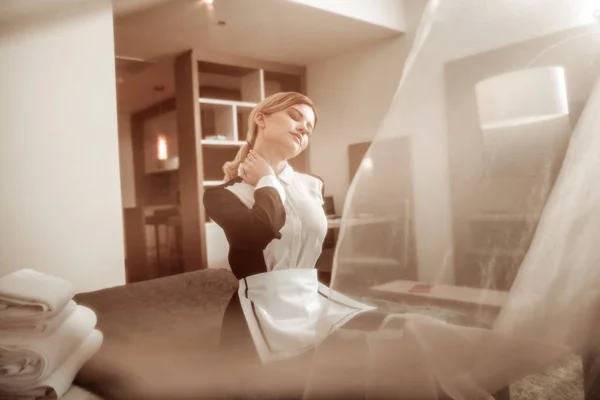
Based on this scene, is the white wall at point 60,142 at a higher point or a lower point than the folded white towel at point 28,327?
higher

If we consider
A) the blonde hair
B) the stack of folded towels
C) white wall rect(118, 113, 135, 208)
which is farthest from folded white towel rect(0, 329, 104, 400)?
white wall rect(118, 113, 135, 208)

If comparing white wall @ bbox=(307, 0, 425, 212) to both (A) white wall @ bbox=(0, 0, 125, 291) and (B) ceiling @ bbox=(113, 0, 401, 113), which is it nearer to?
(B) ceiling @ bbox=(113, 0, 401, 113)

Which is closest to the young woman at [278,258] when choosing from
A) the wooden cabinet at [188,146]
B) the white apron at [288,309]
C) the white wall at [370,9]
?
the white apron at [288,309]

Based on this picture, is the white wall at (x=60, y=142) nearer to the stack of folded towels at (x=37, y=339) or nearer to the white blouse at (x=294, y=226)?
the stack of folded towels at (x=37, y=339)

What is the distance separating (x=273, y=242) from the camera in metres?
0.55

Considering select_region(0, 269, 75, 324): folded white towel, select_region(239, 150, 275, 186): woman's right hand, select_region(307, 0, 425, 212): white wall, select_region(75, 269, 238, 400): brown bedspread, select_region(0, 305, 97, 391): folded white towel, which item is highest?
select_region(307, 0, 425, 212): white wall

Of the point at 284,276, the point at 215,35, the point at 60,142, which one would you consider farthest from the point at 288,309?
the point at 215,35

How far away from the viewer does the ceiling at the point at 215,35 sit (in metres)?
1.10

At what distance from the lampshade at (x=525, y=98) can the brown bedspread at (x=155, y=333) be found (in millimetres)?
403

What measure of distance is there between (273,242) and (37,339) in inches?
11.1

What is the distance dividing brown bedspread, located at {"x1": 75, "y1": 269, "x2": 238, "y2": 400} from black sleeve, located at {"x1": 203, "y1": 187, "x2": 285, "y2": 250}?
0.49 feet

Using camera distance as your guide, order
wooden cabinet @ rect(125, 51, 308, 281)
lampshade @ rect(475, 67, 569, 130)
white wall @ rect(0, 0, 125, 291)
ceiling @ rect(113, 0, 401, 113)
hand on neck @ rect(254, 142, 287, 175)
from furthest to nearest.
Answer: ceiling @ rect(113, 0, 401, 113) < wooden cabinet @ rect(125, 51, 308, 281) < white wall @ rect(0, 0, 125, 291) < hand on neck @ rect(254, 142, 287, 175) < lampshade @ rect(475, 67, 569, 130)

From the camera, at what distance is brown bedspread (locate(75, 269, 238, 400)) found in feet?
1.64

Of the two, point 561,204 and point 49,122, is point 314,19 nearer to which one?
point 49,122
